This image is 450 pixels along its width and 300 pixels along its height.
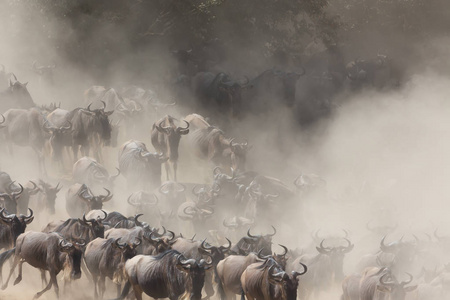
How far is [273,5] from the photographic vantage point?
44031 millimetres

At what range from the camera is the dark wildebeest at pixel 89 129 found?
33.0 metres

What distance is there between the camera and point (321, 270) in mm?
24047

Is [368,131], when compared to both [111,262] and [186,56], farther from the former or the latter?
[111,262]

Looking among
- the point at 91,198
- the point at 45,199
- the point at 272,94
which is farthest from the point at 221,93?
the point at 91,198

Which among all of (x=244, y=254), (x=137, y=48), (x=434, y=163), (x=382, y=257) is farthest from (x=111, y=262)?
(x=137, y=48)

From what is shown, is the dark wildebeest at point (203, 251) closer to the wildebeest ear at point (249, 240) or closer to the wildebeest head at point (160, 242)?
the wildebeest head at point (160, 242)

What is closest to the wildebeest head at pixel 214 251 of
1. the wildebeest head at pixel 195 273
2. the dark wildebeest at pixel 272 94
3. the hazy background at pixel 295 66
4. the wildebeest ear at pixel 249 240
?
the wildebeest ear at pixel 249 240

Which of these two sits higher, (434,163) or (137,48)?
(137,48)

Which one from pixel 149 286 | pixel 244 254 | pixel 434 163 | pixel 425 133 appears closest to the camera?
pixel 149 286

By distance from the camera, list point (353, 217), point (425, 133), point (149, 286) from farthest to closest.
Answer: point (425, 133) → point (353, 217) → point (149, 286)

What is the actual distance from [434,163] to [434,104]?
223 inches

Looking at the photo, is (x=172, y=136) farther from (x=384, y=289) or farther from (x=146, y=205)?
(x=384, y=289)

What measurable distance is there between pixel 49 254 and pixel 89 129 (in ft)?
38.8

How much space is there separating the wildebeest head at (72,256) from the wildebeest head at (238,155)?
13.0 meters
